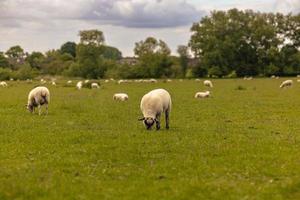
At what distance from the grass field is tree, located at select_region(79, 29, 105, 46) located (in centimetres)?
11461

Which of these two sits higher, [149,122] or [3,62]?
[3,62]

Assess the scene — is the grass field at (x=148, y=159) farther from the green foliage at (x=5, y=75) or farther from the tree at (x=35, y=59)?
the tree at (x=35, y=59)

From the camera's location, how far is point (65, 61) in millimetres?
168500

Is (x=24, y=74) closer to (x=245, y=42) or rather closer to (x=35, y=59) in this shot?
(x=35, y=59)

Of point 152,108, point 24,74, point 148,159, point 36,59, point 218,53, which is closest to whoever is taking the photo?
point 148,159

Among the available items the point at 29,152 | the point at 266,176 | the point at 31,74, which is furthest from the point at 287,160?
the point at 31,74

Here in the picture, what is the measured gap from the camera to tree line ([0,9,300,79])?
125500mm

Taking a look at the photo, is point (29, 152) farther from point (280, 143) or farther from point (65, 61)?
point (65, 61)

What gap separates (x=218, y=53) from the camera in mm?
124688

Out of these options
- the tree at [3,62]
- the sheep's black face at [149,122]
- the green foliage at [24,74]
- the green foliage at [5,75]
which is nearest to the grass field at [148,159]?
the sheep's black face at [149,122]

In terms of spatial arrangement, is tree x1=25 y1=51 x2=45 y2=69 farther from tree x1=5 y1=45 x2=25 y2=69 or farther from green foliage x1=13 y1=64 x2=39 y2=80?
green foliage x1=13 y1=64 x2=39 y2=80

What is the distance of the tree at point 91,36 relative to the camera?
14112 centimetres

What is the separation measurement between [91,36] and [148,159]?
12795 cm

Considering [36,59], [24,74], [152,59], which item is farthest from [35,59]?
[152,59]
